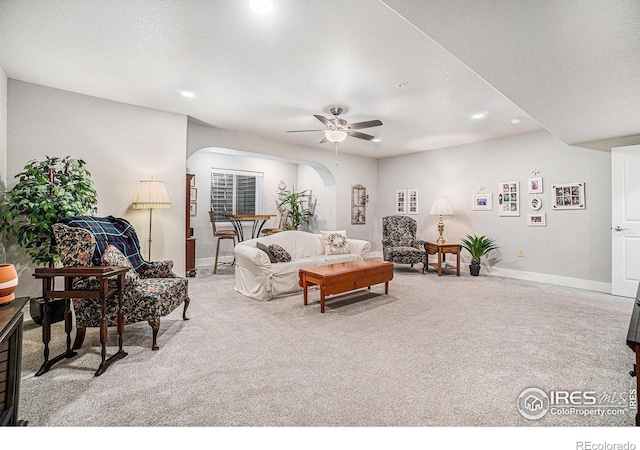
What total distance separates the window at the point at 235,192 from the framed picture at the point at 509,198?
537 centimetres

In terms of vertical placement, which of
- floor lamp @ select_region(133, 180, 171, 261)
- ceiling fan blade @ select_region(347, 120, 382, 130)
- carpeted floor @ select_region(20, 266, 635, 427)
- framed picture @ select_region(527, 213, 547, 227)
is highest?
ceiling fan blade @ select_region(347, 120, 382, 130)

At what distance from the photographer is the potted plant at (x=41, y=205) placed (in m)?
2.87

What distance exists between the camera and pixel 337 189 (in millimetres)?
6980

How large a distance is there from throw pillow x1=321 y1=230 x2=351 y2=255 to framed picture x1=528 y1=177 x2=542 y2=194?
326cm

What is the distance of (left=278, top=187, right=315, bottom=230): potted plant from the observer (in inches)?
286

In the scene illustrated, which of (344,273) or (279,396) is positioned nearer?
(279,396)

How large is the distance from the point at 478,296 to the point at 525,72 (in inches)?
113

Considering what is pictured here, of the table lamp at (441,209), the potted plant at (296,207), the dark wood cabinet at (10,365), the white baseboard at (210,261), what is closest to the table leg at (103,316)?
the dark wood cabinet at (10,365)

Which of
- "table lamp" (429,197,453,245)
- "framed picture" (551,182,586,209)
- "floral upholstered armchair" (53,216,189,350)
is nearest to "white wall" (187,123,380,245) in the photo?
"table lamp" (429,197,453,245)

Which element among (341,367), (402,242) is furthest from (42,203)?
(402,242)

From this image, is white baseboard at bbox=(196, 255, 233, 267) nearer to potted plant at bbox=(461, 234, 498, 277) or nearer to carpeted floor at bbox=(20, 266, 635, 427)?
carpeted floor at bbox=(20, 266, 635, 427)

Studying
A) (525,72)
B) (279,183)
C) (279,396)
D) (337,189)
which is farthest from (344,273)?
(279,183)

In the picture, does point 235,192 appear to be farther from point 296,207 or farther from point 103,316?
point 103,316

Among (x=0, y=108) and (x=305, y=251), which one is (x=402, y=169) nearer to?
(x=305, y=251)
